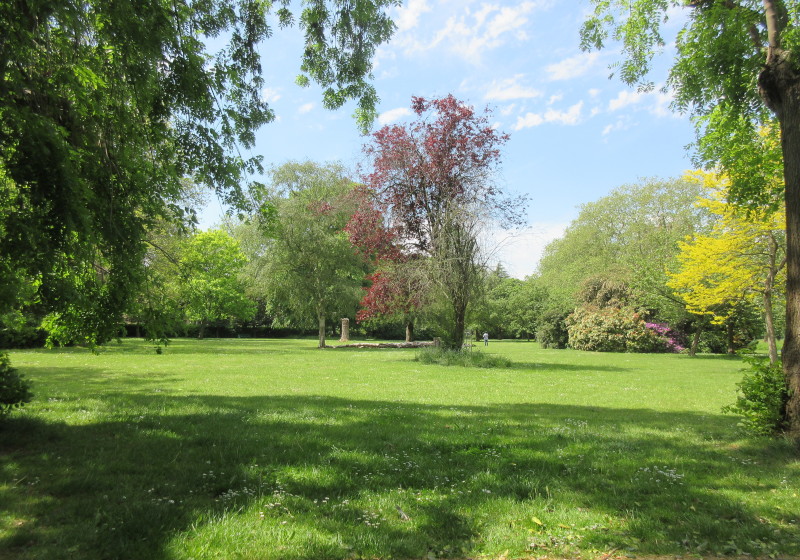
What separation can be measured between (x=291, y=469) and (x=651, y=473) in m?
4.03

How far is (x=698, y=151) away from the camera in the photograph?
9773 millimetres

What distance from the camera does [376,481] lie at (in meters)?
4.48

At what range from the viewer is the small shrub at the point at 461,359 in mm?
17969

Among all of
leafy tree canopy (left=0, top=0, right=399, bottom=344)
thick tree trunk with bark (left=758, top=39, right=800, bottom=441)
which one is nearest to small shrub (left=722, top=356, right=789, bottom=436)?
thick tree trunk with bark (left=758, top=39, right=800, bottom=441)

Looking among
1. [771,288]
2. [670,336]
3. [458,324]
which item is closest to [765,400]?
[458,324]

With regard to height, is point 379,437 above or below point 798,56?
below

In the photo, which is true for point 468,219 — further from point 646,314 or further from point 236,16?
point 646,314

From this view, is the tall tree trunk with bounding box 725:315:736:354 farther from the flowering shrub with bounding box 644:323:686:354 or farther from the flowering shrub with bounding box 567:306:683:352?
the flowering shrub with bounding box 567:306:683:352

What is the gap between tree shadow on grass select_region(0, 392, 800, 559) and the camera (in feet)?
10.7

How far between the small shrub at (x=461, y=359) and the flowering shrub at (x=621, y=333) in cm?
1570

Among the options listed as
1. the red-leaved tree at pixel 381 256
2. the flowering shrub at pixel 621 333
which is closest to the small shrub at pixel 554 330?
the flowering shrub at pixel 621 333

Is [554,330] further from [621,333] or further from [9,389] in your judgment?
[9,389]

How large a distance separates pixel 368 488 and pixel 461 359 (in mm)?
14305

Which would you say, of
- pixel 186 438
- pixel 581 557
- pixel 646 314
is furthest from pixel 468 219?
pixel 646 314
